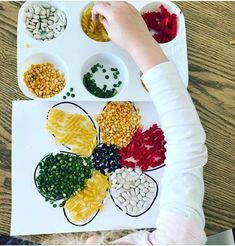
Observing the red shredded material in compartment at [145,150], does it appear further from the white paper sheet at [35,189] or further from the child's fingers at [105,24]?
the child's fingers at [105,24]

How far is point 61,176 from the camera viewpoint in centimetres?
90

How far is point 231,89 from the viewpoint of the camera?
3.20ft

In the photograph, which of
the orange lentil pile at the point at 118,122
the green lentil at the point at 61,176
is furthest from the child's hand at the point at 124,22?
the green lentil at the point at 61,176

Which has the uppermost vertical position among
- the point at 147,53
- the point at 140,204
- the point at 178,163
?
the point at 147,53

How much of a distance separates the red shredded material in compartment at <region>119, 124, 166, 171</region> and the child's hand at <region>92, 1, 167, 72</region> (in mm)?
124

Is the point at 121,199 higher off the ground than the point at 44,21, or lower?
lower

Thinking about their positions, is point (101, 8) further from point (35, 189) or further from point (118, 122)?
point (35, 189)

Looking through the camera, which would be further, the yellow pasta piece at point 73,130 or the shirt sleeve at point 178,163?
the yellow pasta piece at point 73,130

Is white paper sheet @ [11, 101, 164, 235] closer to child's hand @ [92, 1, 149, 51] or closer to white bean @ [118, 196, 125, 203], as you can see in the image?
white bean @ [118, 196, 125, 203]

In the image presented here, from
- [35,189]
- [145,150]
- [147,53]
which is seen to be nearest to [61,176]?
[35,189]

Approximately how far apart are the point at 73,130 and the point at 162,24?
10.2 inches

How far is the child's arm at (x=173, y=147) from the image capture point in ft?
2.61

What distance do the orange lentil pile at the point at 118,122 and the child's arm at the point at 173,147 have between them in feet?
0.28

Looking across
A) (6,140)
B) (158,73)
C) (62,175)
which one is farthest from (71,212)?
(158,73)
